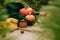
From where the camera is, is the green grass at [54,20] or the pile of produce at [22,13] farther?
the pile of produce at [22,13]

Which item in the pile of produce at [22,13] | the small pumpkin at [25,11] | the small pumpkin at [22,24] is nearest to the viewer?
the small pumpkin at [22,24]

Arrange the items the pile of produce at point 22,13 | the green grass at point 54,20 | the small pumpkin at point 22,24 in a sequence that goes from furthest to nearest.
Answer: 1. the pile of produce at point 22,13
2. the small pumpkin at point 22,24
3. the green grass at point 54,20

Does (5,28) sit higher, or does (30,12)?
(5,28)

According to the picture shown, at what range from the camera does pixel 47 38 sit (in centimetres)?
33

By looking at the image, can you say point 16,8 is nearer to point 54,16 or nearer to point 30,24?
point 30,24

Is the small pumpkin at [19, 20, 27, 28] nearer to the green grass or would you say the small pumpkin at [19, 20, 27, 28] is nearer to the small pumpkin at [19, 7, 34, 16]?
the small pumpkin at [19, 7, 34, 16]

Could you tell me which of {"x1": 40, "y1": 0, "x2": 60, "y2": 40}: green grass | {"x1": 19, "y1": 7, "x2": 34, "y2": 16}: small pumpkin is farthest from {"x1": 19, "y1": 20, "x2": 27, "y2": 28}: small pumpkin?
{"x1": 40, "y1": 0, "x2": 60, "y2": 40}: green grass

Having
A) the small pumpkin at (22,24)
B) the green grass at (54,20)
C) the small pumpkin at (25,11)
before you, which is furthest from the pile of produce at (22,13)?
the green grass at (54,20)

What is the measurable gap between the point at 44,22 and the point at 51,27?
0.05 feet

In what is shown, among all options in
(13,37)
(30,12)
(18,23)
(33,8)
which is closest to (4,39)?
(13,37)

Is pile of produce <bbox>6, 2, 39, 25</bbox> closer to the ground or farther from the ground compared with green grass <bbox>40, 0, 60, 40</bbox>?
closer to the ground

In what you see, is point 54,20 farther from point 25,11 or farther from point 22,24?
point 25,11

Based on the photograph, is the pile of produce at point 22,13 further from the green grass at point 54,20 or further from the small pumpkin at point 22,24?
the green grass at point 54,20

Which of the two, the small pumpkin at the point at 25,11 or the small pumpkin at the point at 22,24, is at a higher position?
the small pumpkin at the point at 25,11
